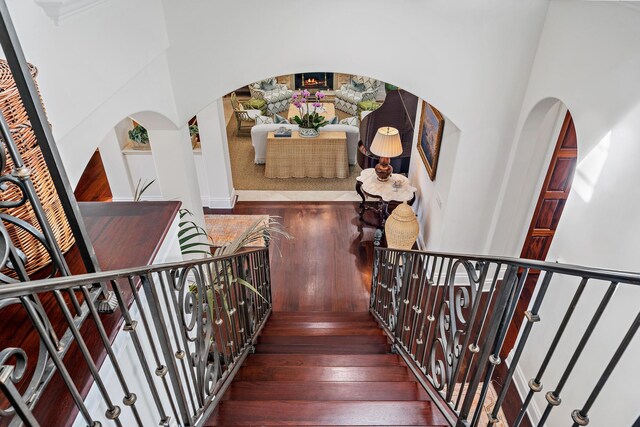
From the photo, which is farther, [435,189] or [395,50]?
[435,189]

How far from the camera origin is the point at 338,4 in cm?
404

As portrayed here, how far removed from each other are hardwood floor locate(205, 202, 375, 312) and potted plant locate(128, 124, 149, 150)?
1509 millimetres

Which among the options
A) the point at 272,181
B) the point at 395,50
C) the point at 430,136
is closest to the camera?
the point at 395,50

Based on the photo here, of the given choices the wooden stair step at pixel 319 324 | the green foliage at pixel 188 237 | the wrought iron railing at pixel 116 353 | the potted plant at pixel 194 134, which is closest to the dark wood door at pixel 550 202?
the wooden stair step at pixel 319 324

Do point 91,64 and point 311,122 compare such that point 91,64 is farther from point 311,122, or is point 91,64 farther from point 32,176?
point 311,122

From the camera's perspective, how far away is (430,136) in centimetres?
571

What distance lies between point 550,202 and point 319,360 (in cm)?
332

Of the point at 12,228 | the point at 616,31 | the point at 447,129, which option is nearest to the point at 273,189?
the point at 447,129

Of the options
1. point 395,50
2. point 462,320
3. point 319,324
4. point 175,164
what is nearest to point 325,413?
point 462,320

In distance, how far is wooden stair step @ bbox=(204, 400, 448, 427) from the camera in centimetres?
218

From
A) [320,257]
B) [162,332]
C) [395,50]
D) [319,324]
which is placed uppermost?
[395,50]

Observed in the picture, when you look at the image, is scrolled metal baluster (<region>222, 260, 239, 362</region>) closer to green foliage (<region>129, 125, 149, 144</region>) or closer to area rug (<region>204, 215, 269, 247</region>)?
area rug (<region>204, 215, 269, 247</region>)

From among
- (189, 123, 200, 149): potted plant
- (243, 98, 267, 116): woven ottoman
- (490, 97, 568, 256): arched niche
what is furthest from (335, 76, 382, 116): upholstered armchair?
(490, 97, 568, 256): arched niche

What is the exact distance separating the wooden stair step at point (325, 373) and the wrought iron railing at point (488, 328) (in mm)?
154
